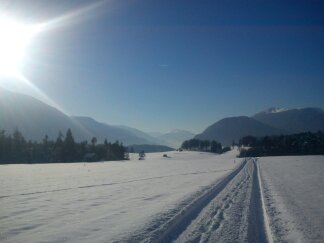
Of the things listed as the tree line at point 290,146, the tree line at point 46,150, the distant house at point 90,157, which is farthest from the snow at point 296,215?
the tree line at point 290,146

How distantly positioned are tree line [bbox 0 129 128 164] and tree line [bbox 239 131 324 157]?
233ft

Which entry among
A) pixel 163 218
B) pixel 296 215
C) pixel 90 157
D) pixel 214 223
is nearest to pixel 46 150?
pixel 90 157

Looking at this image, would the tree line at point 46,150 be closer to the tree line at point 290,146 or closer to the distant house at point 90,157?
the distant house at point 90,157

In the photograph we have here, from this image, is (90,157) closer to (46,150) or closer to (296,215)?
(46,150)

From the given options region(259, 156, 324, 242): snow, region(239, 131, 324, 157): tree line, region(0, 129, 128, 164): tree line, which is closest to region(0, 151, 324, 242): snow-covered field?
region(259, 156, 324, 242): snow

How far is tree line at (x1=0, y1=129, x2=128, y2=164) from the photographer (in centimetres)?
9225

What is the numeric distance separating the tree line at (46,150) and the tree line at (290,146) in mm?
71076

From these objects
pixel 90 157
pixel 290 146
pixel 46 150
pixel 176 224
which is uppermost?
pixel 290 146

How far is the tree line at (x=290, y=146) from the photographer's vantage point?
156 m

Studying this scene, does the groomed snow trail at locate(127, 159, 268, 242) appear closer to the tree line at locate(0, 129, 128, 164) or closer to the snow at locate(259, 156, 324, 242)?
the snow at locate(259, 156, 324, 242)

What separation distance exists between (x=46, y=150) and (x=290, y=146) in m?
102

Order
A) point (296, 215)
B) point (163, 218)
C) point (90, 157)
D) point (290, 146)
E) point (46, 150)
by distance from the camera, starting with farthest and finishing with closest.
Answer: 1. point (290, 146)
2. point (90, 157)
3. point (46, 150)
4. point (296, 215)
5. point (163, 218)

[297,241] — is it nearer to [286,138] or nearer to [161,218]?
[161,218]

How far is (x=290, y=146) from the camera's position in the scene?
6265 inches
